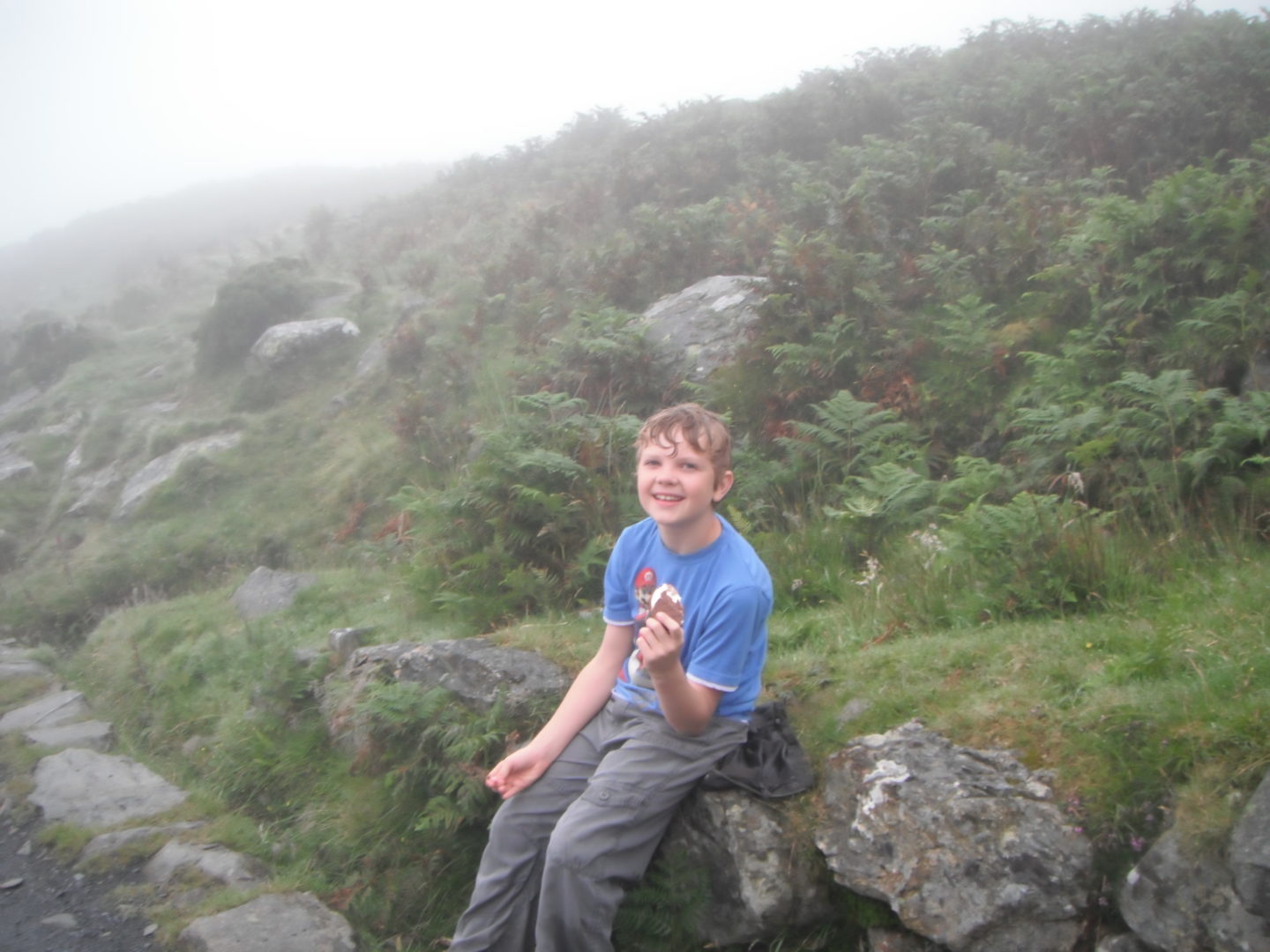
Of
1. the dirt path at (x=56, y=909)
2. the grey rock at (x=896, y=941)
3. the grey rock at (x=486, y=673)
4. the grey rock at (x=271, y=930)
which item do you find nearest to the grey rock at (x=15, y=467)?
the dirt path at (x=56, y=909)

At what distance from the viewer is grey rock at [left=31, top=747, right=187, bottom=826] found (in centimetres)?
514

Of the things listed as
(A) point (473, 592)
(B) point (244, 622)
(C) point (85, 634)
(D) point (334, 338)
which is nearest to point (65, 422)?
(D) point (334, 338)

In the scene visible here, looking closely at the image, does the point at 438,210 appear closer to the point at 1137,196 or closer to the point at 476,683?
the point at 1137,196

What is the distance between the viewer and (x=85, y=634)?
9.79m

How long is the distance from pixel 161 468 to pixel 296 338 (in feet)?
10.4

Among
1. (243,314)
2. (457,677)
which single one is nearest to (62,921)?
(457,677)

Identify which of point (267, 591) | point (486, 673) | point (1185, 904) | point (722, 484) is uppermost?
point (722, 484)

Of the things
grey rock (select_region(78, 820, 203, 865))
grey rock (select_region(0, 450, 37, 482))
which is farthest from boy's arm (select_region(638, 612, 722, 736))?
grey rock (select_region(0, 450, 37, 482))

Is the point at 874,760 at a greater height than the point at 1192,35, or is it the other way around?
the point at 1192,35

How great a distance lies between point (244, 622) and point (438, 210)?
15316mm

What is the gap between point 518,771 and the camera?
10.2ft

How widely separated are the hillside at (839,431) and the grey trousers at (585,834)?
2.49 ft

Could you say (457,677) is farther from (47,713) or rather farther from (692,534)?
(47,713)

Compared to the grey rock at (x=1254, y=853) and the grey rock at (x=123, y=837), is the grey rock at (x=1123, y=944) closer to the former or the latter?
the grey rock at (x=1254, y=853)
